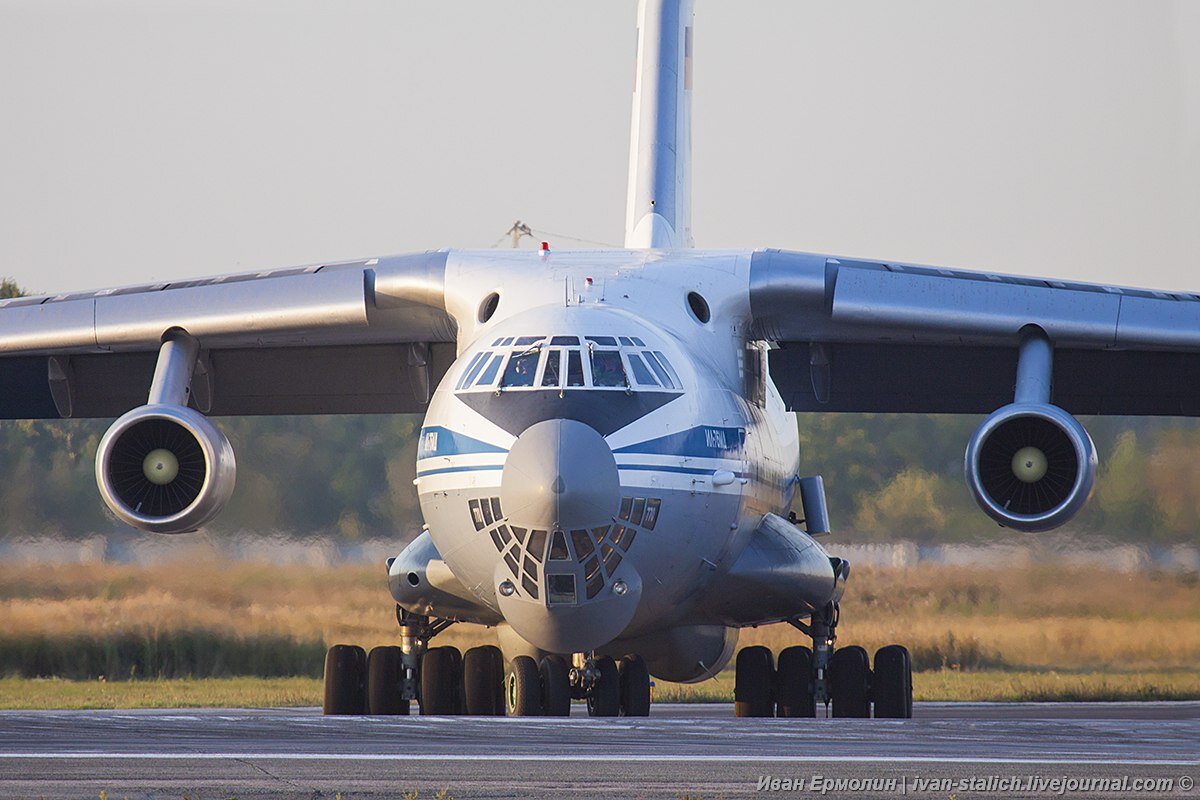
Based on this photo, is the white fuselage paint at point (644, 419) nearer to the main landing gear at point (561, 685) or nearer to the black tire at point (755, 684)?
the main landing gear at point (561, 685)

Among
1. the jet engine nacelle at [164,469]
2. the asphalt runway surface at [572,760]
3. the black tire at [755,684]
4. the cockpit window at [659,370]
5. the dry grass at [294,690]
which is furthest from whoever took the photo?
the dry grass at [294,690]

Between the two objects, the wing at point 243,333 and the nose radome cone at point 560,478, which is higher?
the wing at point 243,333

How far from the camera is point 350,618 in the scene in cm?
1852

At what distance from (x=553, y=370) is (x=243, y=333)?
3345 mm

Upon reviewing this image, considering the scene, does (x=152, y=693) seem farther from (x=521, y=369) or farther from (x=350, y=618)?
(x=521, y=369)

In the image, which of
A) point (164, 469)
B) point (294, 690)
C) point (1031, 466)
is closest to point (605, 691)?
point (1031, 466)

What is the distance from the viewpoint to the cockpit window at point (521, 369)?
11.1 meters

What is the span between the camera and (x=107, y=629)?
59.2ft

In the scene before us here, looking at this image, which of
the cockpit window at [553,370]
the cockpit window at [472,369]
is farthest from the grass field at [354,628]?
the cockpit window at [553,370]

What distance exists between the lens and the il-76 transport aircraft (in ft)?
36.0

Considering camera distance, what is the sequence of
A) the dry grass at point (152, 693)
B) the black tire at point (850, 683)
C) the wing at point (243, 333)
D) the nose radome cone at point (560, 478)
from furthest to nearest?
the dry grass at point (152, 693) → the black tire at point (850, 683) → the wing at point (243, 333) → the nose radome cone at point (560, 478)

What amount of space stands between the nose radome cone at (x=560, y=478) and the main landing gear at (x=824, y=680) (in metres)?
4.08

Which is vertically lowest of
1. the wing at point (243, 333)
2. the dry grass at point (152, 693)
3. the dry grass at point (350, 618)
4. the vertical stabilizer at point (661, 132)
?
the dry grass at point (152, 693)

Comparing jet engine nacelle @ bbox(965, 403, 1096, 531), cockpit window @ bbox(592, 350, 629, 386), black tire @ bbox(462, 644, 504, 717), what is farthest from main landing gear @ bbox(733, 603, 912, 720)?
cockpit window @ bbox(592, 350, 629, 386)
